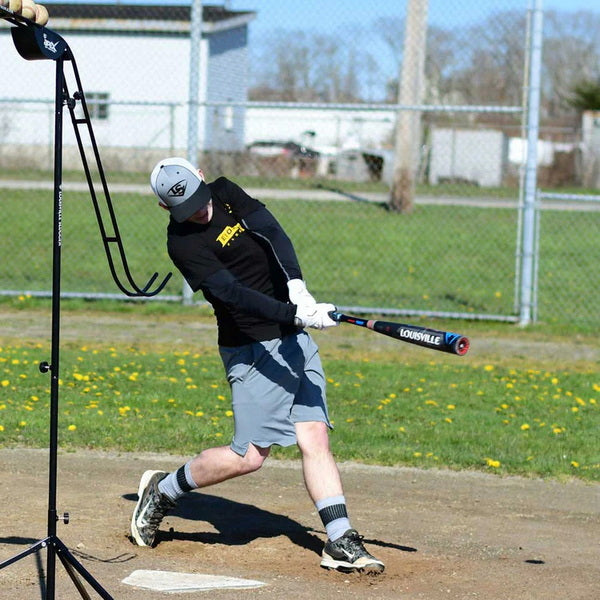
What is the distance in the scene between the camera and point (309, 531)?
580 cm

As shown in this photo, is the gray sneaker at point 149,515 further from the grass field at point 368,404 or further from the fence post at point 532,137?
the fence post at point 532,137

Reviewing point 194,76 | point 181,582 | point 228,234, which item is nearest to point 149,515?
point 181,582

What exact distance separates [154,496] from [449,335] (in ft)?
5.96

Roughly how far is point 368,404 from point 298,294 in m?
3.89

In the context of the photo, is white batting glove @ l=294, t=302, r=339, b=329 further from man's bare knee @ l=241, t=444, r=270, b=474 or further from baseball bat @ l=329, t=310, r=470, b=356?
man's bare knee @ l=241, t=444, r=270, b=474

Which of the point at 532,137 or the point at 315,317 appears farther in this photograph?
the point at 532,137

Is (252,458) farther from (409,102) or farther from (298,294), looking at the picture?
(409,102)

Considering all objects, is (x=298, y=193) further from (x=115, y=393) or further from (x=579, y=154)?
(x=579, y=154)

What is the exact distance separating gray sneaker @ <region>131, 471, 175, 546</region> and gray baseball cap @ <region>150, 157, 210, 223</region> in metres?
1.44

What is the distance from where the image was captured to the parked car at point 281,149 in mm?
13625

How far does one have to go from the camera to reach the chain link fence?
13359 millimetres

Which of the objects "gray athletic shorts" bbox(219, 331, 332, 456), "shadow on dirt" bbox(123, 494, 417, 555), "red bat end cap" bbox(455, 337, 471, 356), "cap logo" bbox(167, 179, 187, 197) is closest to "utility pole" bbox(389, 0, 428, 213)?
"shadow on dirt" bbox(123, 494, 417, 555)

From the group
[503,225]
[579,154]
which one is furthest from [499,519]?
[579,154]

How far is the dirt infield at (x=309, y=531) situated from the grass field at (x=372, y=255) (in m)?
6.37
